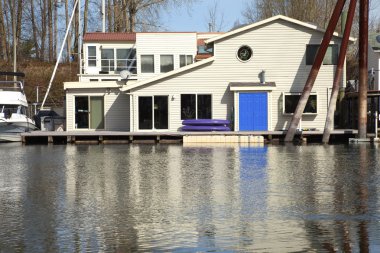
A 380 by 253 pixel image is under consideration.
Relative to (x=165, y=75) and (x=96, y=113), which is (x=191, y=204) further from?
(x=96, y=113)

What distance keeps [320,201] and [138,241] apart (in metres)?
5.21

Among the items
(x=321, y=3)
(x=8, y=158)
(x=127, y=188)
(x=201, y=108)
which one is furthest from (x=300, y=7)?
(x=127, y=188)

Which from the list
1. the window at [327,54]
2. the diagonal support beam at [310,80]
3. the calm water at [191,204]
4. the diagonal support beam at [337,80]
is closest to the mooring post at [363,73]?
the diagonal support beam at [337,80]

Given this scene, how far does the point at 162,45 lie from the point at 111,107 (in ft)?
17.1

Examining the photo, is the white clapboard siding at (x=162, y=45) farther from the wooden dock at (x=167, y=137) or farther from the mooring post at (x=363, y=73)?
the mooring post at (x=363, y=73)

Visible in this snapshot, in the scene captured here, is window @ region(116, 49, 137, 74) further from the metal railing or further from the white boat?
the white boat

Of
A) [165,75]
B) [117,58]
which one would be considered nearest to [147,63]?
[117,58]

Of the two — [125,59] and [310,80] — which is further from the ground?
[125,59]

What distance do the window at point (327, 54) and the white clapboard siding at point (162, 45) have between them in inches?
299

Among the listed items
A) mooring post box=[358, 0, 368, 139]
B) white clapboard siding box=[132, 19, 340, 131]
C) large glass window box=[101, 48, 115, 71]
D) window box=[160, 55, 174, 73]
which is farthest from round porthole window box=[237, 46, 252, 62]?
large glass window box=[101, 48, 115, 71]

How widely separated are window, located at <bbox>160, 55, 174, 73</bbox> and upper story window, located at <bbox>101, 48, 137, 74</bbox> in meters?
2.46

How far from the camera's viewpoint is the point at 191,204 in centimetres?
1366

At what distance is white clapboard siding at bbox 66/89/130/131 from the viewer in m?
39.6

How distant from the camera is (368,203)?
532 inches
